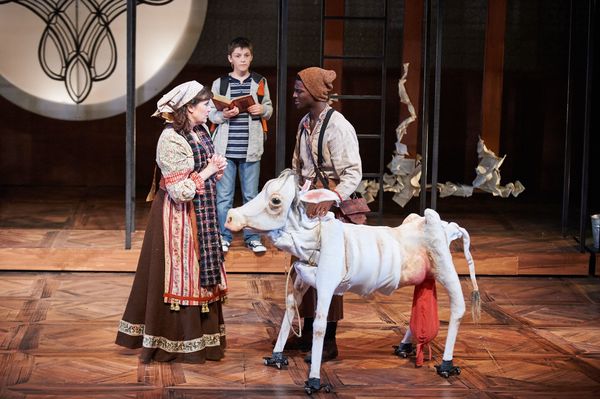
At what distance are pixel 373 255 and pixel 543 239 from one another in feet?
11.7

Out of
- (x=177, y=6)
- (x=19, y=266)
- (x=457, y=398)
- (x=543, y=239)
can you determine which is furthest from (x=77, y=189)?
(x=457, y=398)

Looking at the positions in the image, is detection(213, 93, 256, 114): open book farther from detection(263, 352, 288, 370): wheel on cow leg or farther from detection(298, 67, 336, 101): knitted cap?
detection(263, 352, 288, 370): wheel on cow leg

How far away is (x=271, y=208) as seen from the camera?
547 centimetres

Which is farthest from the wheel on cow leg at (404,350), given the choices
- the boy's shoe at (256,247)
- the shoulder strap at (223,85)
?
the shoulder strap at (223,85)

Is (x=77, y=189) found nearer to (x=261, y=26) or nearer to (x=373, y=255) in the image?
(x=261, y=26)

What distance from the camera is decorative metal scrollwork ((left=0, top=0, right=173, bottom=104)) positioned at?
10.2 m

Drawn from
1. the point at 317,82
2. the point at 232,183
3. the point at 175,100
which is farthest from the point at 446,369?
the point at 232,183

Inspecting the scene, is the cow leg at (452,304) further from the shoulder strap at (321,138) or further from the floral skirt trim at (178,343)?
the floral skirt trim at (178,343)

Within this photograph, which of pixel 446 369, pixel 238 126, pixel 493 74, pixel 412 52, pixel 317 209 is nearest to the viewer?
pixel 317 209

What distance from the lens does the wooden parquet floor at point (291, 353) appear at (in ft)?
18.2

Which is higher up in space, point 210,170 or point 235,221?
point 210,170

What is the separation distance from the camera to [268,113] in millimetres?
7820

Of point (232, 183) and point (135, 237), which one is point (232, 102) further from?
point (135, 237)

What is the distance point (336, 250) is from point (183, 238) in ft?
2.61
